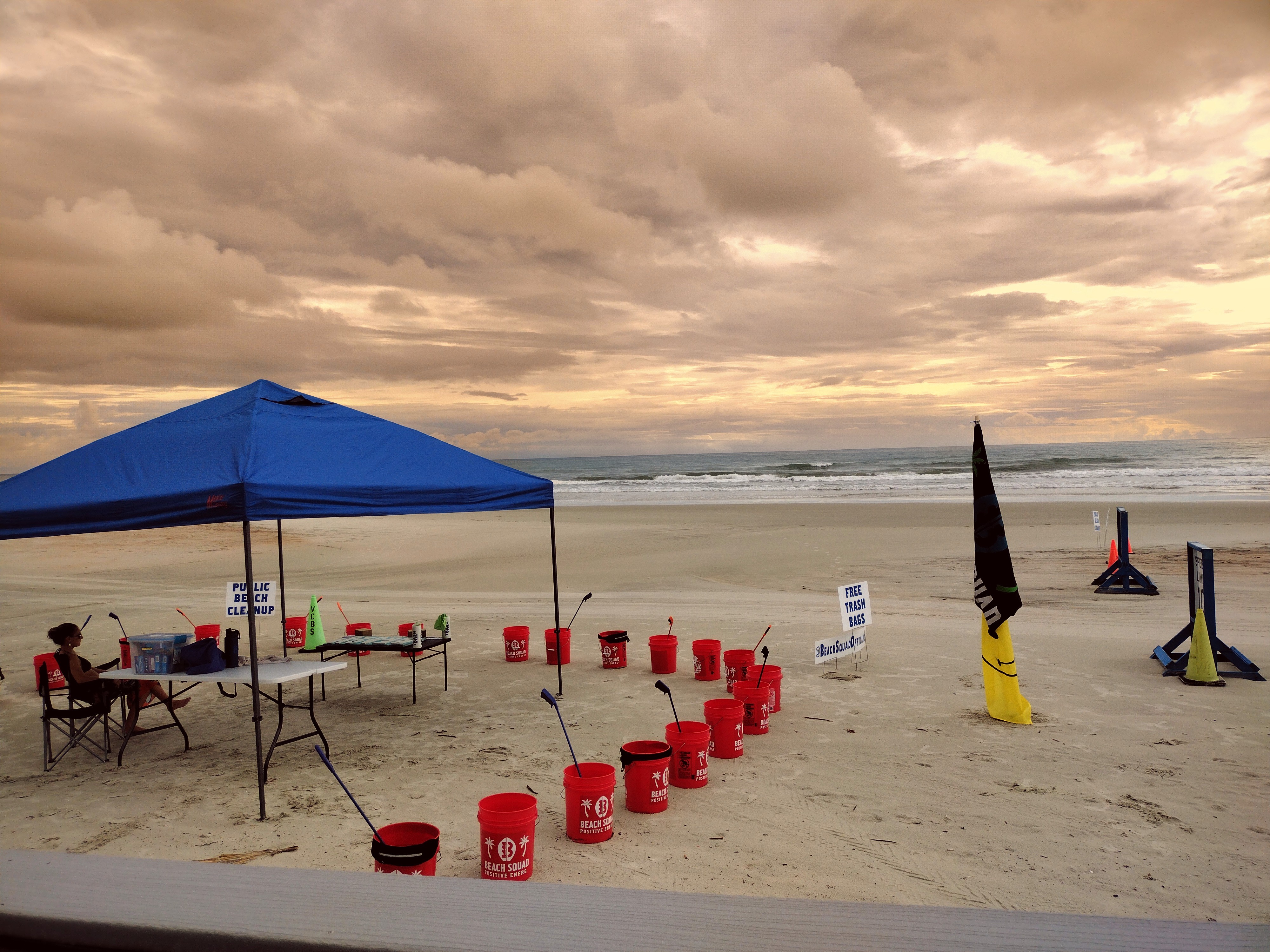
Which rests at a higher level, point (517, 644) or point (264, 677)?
point (264, 677)

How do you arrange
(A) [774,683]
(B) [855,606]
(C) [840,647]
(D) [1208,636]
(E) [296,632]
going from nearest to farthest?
(A) [774,683] → (D) [1208,636] → (C) [840,647] → (B) [855,606] → (E) [296,632]

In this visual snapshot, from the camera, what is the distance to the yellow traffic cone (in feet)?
25.6

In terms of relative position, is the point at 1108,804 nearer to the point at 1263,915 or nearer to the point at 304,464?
the point at 1263,915

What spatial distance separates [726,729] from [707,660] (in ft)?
7.86

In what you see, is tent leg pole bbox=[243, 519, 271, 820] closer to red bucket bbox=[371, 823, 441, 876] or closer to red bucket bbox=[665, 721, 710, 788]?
red bucket bbox=[371, 823, 441, 876]

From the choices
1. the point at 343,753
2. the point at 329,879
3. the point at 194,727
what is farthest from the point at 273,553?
the point at 329,879

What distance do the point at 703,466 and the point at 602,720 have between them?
84541 millimetres

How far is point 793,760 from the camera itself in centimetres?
611

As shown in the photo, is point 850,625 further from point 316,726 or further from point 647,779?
point 316,726

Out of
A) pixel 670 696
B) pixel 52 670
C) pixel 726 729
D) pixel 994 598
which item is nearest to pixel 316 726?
pixel 670 696

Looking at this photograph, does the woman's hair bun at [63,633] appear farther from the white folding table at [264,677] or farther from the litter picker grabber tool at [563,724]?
the litter picker grabber tool at [563,724]

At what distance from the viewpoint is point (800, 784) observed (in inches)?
222

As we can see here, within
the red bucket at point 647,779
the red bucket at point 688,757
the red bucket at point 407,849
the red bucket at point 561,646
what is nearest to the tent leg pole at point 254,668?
the red bucket at point 407,849

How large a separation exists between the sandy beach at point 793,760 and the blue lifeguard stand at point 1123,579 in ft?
1.30
